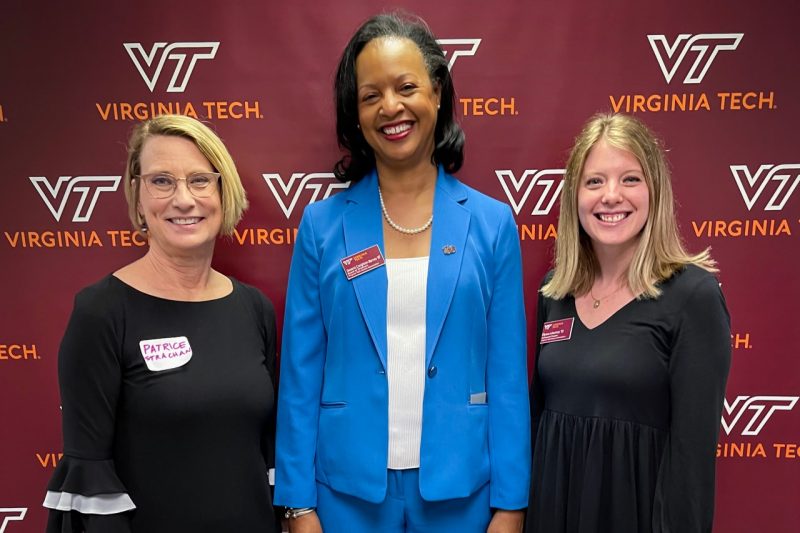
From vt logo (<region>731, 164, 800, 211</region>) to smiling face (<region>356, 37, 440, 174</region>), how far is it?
1.43 m

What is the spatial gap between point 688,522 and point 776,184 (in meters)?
1.53

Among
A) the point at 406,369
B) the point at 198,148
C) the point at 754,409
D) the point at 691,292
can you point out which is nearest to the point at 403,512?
the point at 406,369

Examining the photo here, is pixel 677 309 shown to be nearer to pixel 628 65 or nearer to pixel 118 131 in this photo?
pixel 628 65

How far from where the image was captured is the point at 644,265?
1571 mm

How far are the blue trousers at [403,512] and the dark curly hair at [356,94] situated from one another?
1024 millimetres

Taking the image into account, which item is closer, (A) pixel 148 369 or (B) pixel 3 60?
(A) pixel 148 369

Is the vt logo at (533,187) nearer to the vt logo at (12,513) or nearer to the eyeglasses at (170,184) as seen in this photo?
the eyeglasses at (170,184)

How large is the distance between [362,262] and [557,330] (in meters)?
0.67

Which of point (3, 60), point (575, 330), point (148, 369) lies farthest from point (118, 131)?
point (575, 330)

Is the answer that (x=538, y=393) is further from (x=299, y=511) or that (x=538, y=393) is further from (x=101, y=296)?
(x=101, y=296)

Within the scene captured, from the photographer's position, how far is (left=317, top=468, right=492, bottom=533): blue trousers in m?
1.62

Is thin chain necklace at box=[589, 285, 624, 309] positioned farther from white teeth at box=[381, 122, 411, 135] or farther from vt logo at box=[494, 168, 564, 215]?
white teeth at box=[381, 122, 411, 135]

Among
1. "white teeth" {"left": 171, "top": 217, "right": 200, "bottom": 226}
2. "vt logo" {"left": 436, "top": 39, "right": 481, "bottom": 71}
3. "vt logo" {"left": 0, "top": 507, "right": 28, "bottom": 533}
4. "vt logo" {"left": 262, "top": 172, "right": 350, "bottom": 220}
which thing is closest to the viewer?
"white teeth" {"left": 171, "top": 217, "right": 200, "bottom": 226}

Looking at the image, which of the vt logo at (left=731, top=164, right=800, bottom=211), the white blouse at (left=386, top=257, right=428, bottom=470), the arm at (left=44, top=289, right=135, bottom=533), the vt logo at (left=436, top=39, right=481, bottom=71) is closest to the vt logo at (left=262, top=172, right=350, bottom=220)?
the vt logo at (left=436, top=39, right=481, bottom=71)
